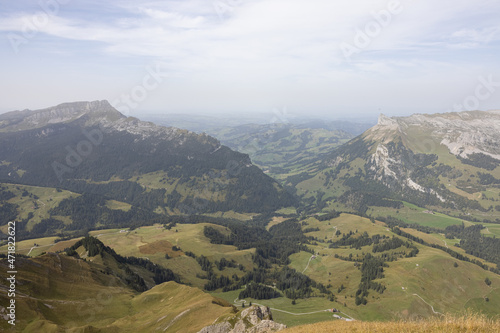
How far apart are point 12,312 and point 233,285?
5466 inches

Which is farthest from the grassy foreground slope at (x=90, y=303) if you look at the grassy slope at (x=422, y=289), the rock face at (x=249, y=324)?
the grassy slope at (x=422, y=289)

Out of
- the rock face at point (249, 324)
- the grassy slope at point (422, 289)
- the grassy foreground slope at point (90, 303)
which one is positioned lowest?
the grassy slope at point (422, 289)

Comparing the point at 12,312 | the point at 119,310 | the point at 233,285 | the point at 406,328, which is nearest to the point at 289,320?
Answer: the point at 233,285

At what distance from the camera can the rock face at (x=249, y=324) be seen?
56719mm

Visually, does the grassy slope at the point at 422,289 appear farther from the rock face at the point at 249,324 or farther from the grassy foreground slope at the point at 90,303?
the rock face at the point at 249,324

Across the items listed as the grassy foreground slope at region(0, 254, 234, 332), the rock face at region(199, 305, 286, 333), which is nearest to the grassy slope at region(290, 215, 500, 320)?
the grassy foreground slope at region(0, 254, 234, 332)

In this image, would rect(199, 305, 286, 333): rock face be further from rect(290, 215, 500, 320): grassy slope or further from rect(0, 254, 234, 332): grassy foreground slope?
rect(290, 215, 500, 320): grassy slope

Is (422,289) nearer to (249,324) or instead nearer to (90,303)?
(249,324)

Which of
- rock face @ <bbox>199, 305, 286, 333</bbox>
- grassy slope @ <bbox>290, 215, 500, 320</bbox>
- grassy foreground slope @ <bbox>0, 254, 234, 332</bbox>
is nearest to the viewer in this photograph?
rock face @ <bbox>199, 305, 286, 333</bbox>

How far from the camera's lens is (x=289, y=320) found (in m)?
134

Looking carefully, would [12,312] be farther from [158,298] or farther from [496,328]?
[496,328]

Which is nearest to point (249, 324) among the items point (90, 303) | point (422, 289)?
point (90, 303)

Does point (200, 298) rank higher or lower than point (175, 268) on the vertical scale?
higher

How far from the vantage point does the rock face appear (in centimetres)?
5672
